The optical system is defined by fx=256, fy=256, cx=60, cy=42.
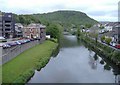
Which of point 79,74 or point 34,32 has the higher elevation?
point 34,32

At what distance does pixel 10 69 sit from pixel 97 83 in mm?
6762

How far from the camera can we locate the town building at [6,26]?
174 ft

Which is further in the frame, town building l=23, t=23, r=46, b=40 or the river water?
town building l=23, t=23, r=46, b=40

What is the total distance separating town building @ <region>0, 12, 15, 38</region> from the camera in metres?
53.0

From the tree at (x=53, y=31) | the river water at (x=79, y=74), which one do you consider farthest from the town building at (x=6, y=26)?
the river water at (x=79, y=74)

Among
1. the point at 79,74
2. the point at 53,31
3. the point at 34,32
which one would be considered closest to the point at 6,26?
the point at 34,32

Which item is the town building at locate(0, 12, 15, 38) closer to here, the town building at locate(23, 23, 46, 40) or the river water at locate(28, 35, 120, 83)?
the town building at locate(23, 23, 46, 40)

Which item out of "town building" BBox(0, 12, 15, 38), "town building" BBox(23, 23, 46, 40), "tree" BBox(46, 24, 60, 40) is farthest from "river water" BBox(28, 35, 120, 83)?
"tree" BBox(46, 24, 60, 40)

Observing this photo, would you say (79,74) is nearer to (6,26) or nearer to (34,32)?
(6,26)

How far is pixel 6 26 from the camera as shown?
179ft

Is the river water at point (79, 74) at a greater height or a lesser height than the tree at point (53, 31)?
lesser

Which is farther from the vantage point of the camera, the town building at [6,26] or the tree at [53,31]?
the tree at [53,31]

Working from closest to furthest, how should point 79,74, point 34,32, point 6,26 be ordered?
point 79,74, point 6,26, point 34,32

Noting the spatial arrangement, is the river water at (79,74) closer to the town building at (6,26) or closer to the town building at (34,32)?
the town building at (6,26)
